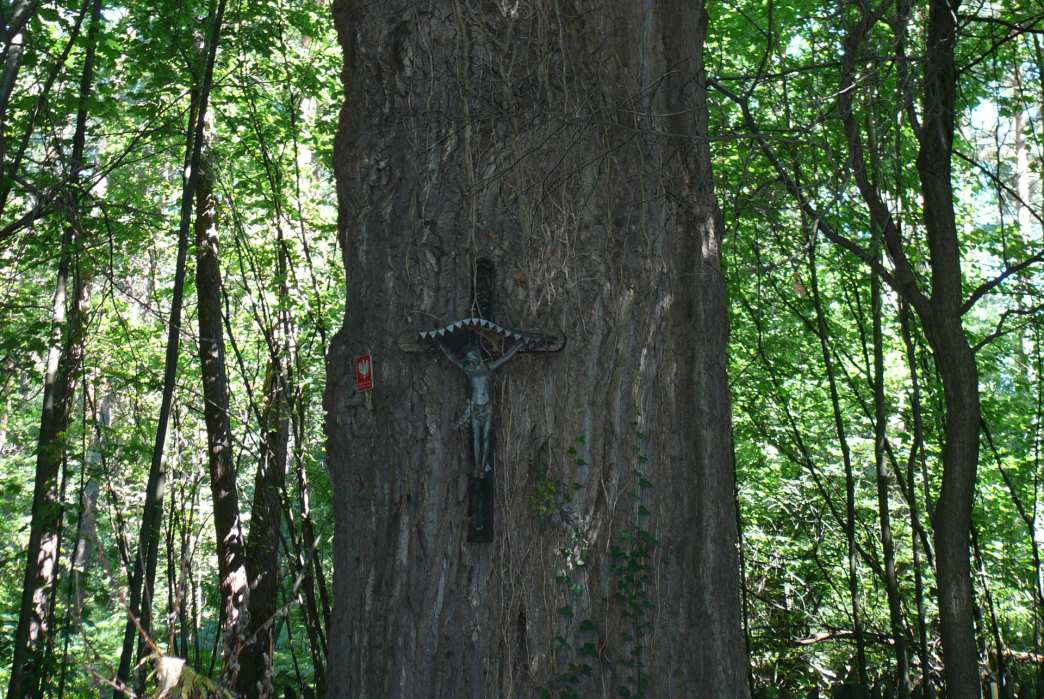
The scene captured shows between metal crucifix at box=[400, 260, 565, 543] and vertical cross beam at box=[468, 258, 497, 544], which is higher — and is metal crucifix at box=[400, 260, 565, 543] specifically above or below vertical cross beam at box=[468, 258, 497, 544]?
above

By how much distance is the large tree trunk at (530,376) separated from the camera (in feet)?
12.4

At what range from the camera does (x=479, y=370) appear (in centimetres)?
379

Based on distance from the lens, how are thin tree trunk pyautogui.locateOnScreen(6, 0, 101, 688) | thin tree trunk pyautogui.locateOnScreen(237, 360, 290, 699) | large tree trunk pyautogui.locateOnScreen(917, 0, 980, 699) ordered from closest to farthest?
large tree trunk pyautogui.locateOnScreen(917, 0, 980, 699), thin tree trunk pyautogui.locateOnScreen(6, 0, 101, 688), thin tree trunk pyautogui.locateOnScreen(237, 360, 290, 699)

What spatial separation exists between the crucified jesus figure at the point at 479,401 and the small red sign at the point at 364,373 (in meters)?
0.38

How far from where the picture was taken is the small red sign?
4008 millimetres

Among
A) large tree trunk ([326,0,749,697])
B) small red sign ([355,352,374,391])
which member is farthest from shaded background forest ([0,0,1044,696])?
small red sign ([355,352,374,391])

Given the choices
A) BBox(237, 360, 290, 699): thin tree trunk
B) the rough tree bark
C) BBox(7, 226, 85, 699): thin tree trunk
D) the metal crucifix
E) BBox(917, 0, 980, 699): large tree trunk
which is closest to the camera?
the metal crucifix

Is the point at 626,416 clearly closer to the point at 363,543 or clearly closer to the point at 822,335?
the point at 363,543

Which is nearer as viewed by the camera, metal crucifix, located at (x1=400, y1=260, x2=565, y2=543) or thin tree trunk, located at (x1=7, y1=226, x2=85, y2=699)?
metal crucifix, located at (x1=400, y1=260, x2=565, y2=543)

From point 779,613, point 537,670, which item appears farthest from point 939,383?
point 537,670

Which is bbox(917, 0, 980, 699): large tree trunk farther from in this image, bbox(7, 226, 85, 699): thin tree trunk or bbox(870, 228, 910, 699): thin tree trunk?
bbox(7, 226, 85, 699): thin tree trunk

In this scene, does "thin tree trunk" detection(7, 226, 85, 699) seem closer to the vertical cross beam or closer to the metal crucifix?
the metal crucifix

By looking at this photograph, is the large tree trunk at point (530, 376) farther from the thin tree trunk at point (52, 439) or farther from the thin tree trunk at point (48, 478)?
the thin tree trunk at point (48, 478)

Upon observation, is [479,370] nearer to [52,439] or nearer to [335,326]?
[52,439]
